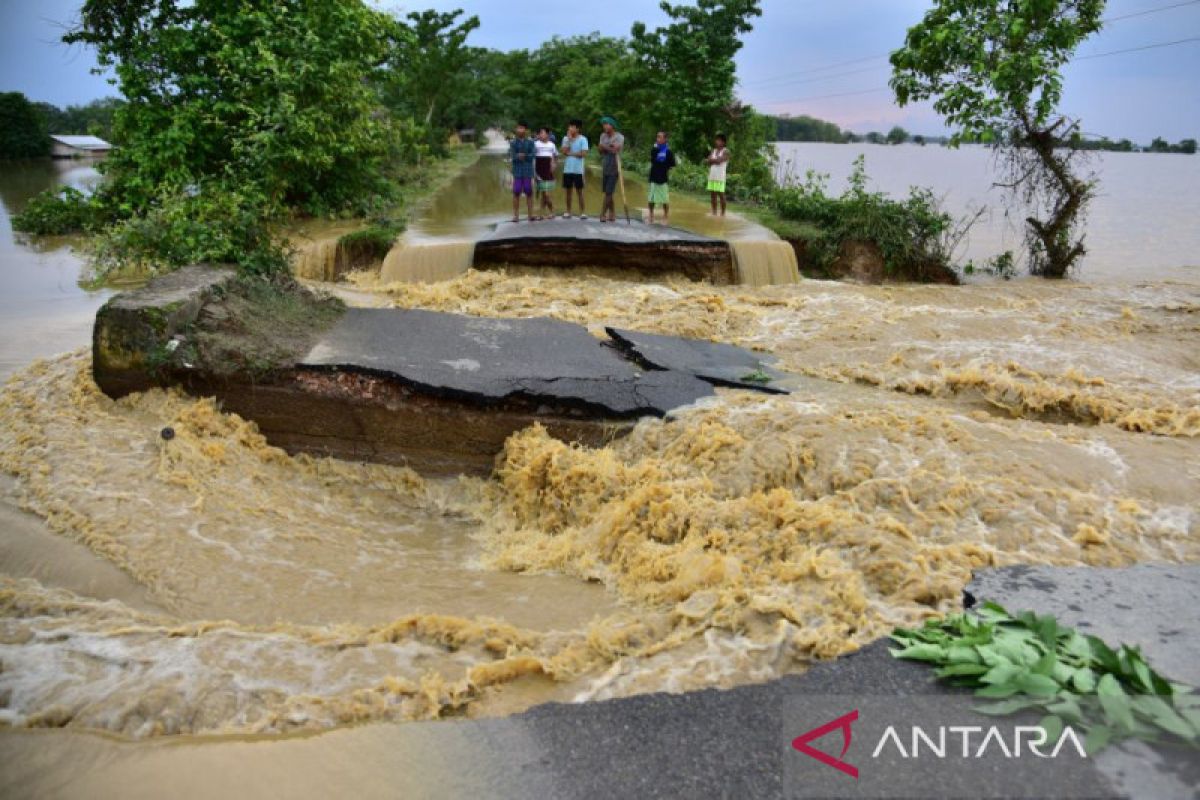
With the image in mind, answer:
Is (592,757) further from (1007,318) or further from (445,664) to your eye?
(1007,318)

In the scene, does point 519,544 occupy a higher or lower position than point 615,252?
lower

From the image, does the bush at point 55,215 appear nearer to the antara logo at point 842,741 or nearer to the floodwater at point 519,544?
the floodwater at point 519,544

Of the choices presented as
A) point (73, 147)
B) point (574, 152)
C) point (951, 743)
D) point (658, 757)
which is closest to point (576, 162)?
point (574, 152)

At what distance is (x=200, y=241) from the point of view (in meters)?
7.82

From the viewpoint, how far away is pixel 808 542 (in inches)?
178

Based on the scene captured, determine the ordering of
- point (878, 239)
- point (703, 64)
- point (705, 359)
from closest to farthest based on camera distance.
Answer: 1. point (705, 359)
2. point (878, 239)
3. point (703, 64)

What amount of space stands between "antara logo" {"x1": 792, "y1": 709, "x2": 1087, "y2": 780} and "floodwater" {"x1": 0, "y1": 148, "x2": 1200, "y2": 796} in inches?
25.5

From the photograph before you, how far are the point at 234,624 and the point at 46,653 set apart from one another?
735mm

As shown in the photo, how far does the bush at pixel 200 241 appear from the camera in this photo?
25.6ft

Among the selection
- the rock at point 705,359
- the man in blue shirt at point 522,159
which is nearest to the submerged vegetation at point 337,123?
the man in blue shirt at point 522,159

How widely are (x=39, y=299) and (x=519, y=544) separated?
8.92m

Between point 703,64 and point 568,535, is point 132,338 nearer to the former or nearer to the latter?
point 568,535

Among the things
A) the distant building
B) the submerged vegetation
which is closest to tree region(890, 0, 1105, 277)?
the submerged vegetation

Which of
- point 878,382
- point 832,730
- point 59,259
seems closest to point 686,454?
point 878,382
